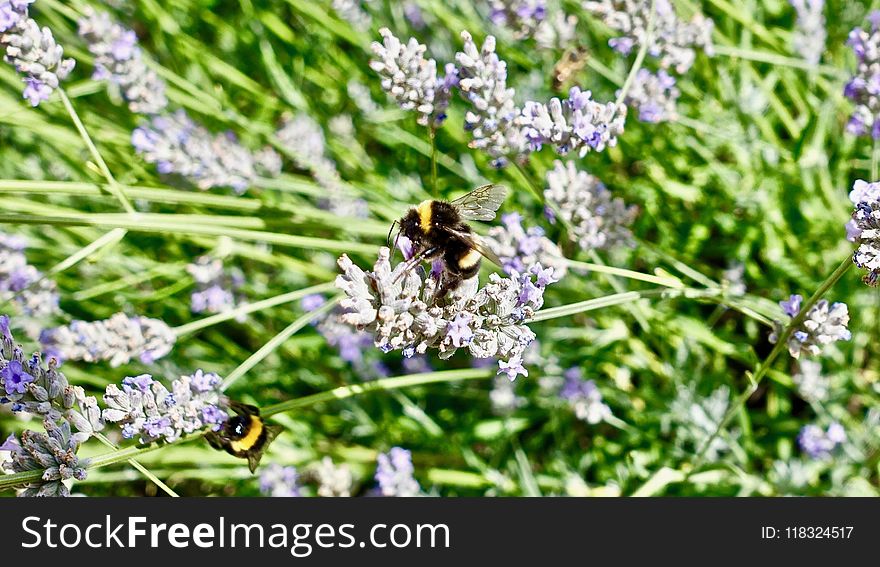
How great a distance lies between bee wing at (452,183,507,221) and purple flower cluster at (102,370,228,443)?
597 mm

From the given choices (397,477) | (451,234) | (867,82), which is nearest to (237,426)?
(451,234)

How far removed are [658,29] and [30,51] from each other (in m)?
1.42

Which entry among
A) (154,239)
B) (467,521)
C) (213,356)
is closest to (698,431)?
(467,521)

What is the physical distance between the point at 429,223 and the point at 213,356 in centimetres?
154

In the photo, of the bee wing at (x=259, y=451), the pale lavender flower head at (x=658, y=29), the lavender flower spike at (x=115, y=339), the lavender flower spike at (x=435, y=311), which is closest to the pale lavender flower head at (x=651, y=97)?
the pale lavender flower head at (x=658, y=29)

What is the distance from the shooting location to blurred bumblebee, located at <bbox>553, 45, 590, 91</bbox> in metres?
2.12

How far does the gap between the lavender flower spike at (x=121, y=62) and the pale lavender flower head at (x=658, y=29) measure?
1.16 metres

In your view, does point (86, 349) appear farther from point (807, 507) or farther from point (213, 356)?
point (807, 507)

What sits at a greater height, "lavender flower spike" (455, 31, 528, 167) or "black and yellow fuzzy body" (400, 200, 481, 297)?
"lavender flower spike" (455, 31, 528, 167)

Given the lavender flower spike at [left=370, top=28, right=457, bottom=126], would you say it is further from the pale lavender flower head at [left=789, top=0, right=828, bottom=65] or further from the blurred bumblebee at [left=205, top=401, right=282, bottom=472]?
the pale lavender flower head at [left=789, top=0, right=828, bottom=65]

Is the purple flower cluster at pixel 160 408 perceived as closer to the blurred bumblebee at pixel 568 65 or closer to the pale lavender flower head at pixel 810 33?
the blurred bumblebee at pixel 568 65

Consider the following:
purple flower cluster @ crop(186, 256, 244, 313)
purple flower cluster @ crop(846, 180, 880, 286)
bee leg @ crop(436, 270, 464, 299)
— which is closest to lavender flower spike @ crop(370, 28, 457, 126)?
bee leg @ crop(436, 270, 464, 299)

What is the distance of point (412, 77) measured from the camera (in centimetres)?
157

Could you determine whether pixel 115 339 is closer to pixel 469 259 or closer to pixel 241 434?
pixel 241 434
